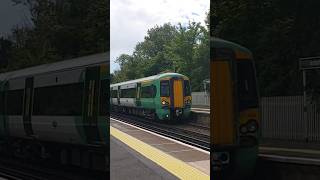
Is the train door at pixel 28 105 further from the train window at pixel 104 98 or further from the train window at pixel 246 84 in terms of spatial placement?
the train window at pixel 246 84

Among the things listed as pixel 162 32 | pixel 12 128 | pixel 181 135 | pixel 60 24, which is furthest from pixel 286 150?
pixel 12 128

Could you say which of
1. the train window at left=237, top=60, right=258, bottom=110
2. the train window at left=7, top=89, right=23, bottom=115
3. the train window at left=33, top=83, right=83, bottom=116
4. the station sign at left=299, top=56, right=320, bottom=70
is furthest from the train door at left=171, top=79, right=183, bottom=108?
the train window at left=7, top=89, right=23, bottom=115

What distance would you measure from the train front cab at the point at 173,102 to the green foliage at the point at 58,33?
453 mm

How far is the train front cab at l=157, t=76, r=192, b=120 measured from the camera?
10.5 feet

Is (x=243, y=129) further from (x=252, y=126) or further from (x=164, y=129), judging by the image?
(x=164, y=129)

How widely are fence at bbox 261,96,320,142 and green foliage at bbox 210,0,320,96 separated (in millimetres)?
73

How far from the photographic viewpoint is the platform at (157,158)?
3.09m

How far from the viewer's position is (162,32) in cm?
304

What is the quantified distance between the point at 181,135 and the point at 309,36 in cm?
118

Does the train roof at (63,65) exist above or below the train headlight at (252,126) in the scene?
above

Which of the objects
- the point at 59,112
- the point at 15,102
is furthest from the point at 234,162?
the point at 15,102

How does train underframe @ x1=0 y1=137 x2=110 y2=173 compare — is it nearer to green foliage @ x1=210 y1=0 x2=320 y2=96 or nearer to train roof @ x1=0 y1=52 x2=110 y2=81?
train roof @ x1=0 y1=52 x2=110 y2=81

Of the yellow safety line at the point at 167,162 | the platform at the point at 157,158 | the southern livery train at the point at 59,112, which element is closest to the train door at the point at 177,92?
the platform at the point at 157,158

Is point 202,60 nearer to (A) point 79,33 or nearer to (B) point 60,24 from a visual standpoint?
(A) point 79,33
